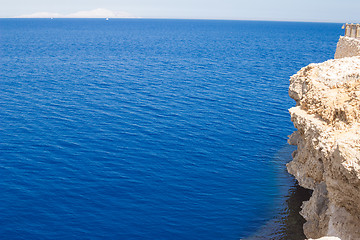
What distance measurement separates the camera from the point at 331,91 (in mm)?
22266

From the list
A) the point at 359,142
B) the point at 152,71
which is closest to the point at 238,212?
the point at 359,142

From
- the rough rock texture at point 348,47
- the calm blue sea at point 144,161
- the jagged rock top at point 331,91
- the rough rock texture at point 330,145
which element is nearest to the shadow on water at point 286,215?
the calm blue sea at point 144,161

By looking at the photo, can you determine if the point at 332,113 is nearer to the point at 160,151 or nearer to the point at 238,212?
the point at 238,212

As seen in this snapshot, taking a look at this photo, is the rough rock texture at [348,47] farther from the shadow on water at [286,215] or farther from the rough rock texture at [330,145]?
the shadow on water at [286,215]

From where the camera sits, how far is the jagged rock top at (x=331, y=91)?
19484 mm

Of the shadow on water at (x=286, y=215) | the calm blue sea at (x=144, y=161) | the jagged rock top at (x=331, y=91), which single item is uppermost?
the jagged rock top at (x=331, y=91)

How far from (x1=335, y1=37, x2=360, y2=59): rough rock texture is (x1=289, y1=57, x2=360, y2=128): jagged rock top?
10934 millimetres

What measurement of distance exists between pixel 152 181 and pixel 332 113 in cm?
1378

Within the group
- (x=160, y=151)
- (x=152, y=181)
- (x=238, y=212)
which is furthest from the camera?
(x=160, y=151)

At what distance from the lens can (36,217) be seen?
78.1 feet

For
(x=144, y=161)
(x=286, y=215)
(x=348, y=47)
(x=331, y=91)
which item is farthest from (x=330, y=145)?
(x=348, y=47)

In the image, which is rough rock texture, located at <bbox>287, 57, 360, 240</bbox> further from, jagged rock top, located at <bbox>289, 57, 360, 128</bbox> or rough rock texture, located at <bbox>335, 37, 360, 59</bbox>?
rough rock texture, located at <bbox>335, 37, 360, 59</bbox>

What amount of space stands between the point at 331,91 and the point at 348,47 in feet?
58.5

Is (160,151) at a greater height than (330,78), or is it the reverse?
(330,78)
